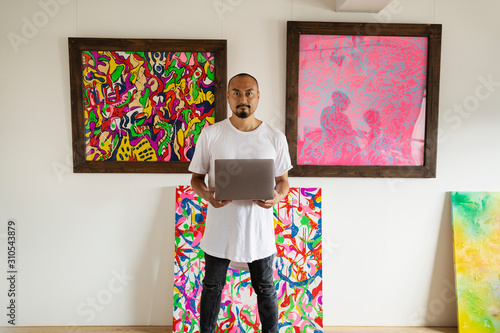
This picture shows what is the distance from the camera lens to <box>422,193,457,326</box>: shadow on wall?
2387 millimetres

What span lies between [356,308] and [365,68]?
5.06 feet

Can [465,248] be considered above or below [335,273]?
above

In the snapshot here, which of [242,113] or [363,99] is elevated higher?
[363,99]

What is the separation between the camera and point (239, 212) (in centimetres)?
168

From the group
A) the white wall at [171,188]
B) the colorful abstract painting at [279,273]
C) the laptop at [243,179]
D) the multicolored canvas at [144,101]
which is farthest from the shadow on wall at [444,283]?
the multicolored canvas at [144,101]

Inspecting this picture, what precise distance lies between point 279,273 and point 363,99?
3.95 ft

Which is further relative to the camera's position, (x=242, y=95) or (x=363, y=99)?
(x=363, y=99)

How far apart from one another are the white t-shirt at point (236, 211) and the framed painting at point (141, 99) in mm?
552

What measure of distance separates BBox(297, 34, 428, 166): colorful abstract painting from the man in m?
0.60

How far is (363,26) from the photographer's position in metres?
2.28

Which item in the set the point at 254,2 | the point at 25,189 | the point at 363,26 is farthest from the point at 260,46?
the point at 25,189

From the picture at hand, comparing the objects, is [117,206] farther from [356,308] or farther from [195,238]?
[356,308]

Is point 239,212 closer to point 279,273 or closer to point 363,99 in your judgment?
point 279,273

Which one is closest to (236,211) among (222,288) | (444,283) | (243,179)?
(243,179)
